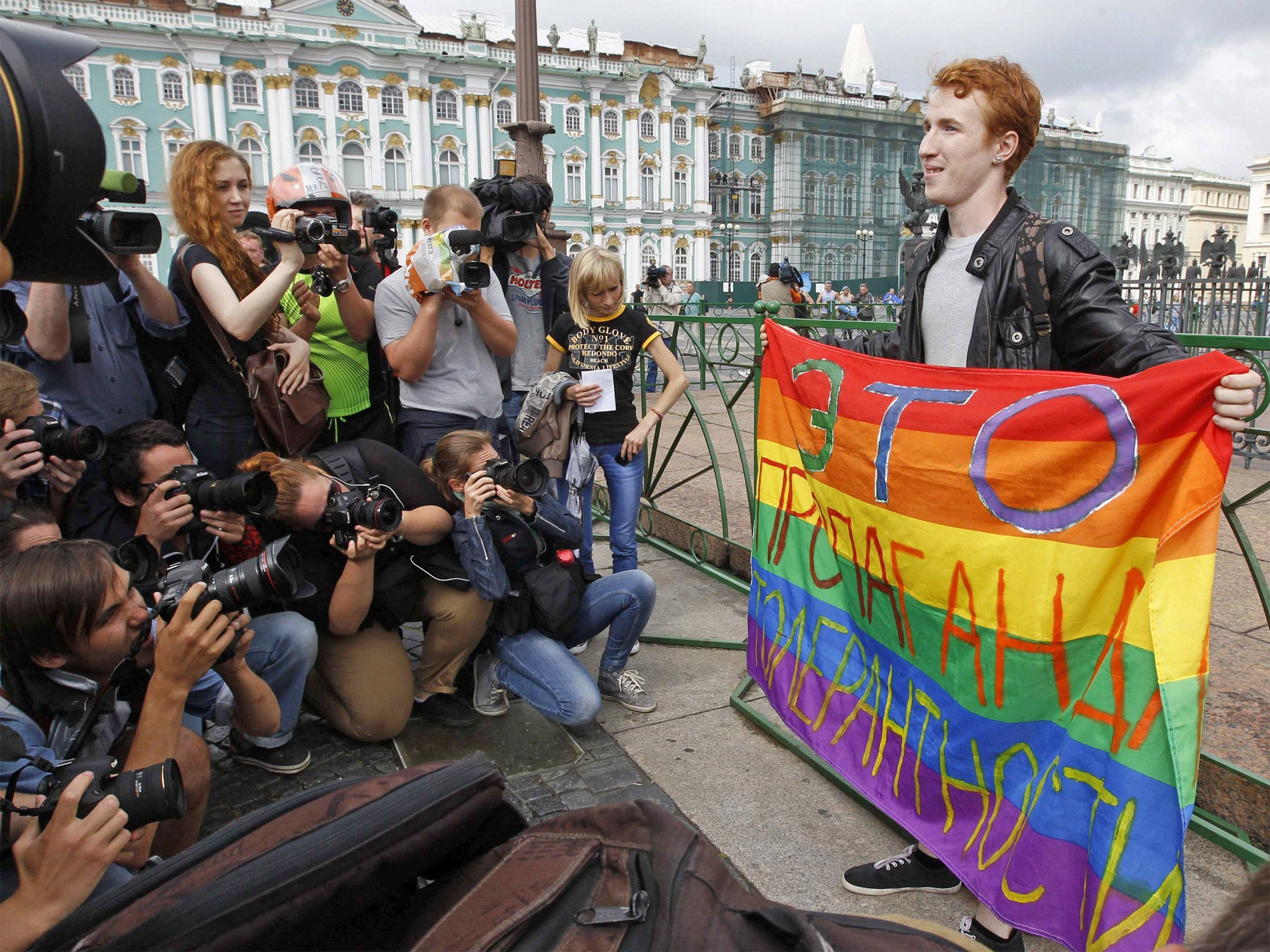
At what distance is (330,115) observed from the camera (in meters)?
45.8

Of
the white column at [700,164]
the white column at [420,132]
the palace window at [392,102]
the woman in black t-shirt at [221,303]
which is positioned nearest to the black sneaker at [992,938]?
the woman in black t-shirt at [221,303]

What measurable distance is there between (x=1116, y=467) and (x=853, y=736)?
3.61 feet

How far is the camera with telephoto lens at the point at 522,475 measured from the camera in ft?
9.88

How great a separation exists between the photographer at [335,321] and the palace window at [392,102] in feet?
159

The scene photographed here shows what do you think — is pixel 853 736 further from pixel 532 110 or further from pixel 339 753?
pixel 532 110

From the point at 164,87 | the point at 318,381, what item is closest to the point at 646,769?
the point at 318,381

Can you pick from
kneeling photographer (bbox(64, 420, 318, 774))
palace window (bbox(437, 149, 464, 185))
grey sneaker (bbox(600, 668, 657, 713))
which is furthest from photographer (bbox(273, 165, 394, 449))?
palace window (bbox(437, 149, 464, 185))

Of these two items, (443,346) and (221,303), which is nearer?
(221,303)

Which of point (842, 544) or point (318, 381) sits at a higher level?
point (318, 381)

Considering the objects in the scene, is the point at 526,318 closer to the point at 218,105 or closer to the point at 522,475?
the point at 522,475

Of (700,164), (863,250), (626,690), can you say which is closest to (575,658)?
(626,690)

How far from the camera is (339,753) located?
3.13m

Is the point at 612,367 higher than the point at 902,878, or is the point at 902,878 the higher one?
the point at 612,367

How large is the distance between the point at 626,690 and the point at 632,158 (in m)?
53.0
